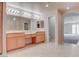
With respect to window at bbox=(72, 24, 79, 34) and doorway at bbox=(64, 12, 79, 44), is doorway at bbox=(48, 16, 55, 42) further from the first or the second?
window at bbox=(72, 24, 79, 34)

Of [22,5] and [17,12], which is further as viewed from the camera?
[17,12]

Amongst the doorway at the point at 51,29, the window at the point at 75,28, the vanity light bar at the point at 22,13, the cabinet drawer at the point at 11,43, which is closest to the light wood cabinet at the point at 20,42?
the cabinet drawer at the point at 11,43

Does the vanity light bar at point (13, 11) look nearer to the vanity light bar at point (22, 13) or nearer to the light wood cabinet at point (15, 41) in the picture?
the vanity light bar at point (22, 13)

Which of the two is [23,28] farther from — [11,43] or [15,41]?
[11,43]

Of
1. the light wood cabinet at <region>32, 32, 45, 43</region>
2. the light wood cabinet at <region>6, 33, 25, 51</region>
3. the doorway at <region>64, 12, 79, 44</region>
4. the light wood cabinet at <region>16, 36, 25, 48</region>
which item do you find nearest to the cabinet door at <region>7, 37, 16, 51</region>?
the light wood cabinet at <region>6, 33, 25, 51</region>

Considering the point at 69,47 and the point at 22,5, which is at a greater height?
the point at 22,5

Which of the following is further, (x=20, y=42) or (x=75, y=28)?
(x=20, y=42)

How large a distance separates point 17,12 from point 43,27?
1.27 meters

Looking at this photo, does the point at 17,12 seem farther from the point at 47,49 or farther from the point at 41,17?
the point at 47,49

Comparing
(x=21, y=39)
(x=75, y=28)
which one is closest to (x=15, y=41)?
(x=21, y=39)

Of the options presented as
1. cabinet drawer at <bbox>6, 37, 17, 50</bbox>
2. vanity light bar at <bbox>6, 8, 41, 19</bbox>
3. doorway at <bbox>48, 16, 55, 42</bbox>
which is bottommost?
cabinet drawer at <bbox>6, 37, 17, 50</bbox>

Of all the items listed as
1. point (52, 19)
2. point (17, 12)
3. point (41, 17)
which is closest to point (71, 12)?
point (52, 19)

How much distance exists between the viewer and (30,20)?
5.79 meters

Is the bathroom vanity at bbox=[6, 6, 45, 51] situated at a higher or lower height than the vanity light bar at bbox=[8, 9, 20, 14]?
lower
